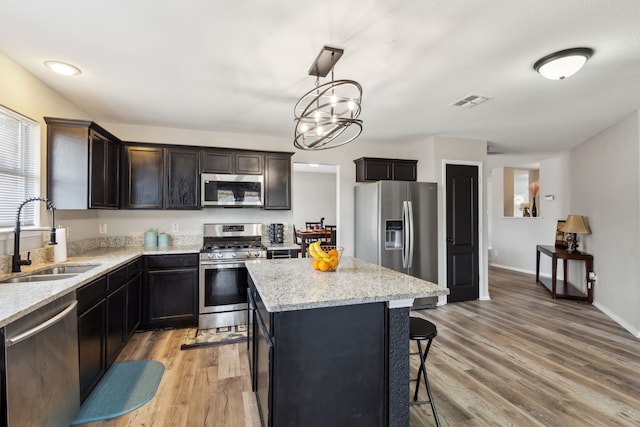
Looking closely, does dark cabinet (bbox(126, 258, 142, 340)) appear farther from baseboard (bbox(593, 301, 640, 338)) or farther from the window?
baseboard (bbox(593, 301, 640, 338))

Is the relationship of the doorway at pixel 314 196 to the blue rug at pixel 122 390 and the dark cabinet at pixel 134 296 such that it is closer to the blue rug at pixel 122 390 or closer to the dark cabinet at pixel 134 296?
the dark cabinet at pixel 134 296

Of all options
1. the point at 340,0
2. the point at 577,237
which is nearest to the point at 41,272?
the point at 340,0

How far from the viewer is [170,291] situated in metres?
3.45

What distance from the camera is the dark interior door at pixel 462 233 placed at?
4531 mm

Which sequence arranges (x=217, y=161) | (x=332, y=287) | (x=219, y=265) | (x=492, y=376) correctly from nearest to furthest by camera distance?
(x=332, y=287), (x=492, y=376), (x=219, y=265), (x=217, y=161)

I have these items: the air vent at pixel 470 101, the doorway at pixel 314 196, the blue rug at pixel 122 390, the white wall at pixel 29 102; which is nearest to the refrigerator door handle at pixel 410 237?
Result: the air vent at pixel 470 101

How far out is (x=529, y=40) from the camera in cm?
201

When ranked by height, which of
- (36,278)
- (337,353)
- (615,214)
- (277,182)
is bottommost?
(337,353)

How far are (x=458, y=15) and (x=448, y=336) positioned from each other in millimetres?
2944

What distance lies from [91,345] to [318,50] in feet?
8.60

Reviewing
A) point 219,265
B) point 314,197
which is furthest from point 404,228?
point 314,197

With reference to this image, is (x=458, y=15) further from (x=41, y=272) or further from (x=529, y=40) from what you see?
(x=41, y=272)

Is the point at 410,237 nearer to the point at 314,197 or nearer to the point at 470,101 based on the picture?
the point at 470,101

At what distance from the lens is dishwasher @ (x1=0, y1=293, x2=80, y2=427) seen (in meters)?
1.36
